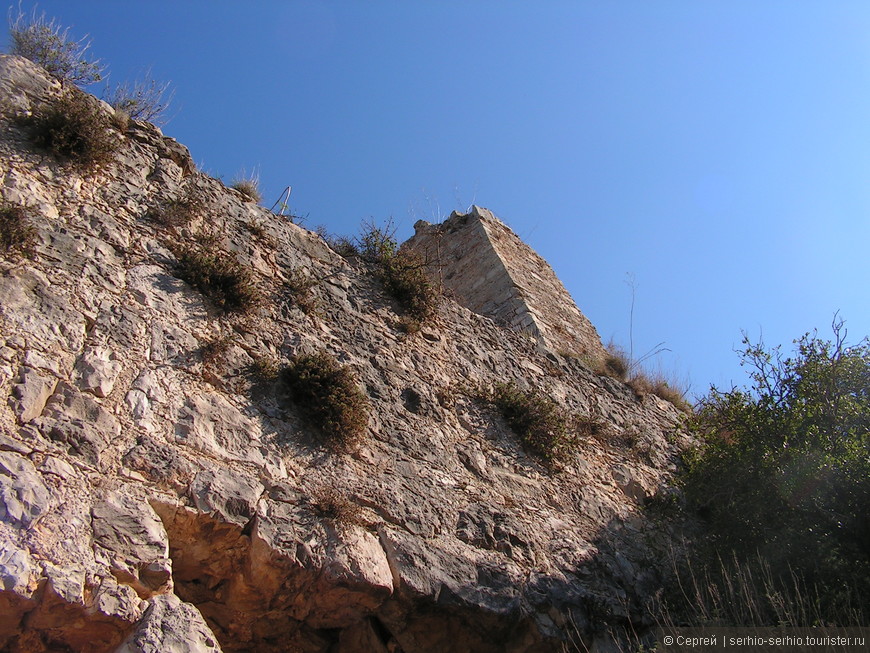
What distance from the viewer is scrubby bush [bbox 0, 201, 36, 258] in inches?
177

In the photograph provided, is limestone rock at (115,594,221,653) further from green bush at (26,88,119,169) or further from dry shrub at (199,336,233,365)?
green bush at (26,88,119,169)

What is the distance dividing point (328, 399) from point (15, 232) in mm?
2256

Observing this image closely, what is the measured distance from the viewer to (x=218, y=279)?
5.54 metres

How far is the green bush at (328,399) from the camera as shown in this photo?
16.9ft

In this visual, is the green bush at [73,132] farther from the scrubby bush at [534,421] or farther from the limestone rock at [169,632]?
the scrubby bush at [534,421]

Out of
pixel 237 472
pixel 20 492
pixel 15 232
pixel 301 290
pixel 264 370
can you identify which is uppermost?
pixel 301 290

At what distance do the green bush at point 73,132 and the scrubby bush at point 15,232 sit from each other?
82 centimetres

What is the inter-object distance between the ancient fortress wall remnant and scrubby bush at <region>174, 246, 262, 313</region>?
3.82 meters

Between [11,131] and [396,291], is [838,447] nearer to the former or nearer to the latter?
[396,291]

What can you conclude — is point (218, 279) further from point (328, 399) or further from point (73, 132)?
point (73, 132)

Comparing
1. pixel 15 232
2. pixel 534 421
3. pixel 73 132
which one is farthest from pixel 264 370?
pixel 534 421

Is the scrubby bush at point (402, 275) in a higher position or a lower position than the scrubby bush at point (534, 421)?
higher

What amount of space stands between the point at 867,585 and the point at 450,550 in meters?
3.07

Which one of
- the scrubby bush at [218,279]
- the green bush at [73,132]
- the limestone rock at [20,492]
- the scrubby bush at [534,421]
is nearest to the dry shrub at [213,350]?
the scrubby bush at [218,279]
